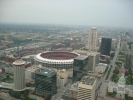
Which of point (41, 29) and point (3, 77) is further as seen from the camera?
point (41, 29)

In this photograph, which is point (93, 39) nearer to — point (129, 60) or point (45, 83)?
point (129, 60)

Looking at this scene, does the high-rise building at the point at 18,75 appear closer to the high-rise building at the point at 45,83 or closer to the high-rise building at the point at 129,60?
the high-rise building at the point at 45,83

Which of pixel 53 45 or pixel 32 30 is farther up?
pixel 32 30

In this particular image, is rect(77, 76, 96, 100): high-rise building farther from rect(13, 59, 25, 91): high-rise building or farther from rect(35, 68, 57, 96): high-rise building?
rect(13, 59, 25, 91): high-rise building

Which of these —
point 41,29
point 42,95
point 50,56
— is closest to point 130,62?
point 50,56

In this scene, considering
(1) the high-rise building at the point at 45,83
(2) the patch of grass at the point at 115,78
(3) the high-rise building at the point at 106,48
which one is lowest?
(2) the patch of grass at the point at 115,78

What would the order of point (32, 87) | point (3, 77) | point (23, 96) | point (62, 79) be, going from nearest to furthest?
1. point (23, 96)
2. point (32, 87)
3. point (62, 79)
4. point (3, 77)

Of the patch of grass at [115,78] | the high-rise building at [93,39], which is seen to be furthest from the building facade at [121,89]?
the high-rise building at [93,39]

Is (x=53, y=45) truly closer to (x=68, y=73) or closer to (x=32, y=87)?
(x=68, y=73)

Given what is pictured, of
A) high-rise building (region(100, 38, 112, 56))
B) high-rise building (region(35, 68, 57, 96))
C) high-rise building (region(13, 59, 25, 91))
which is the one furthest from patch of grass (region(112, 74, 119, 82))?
high-rise building (region(13, 59, 25, 91))

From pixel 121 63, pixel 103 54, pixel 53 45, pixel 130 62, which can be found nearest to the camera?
pixel 130 62
